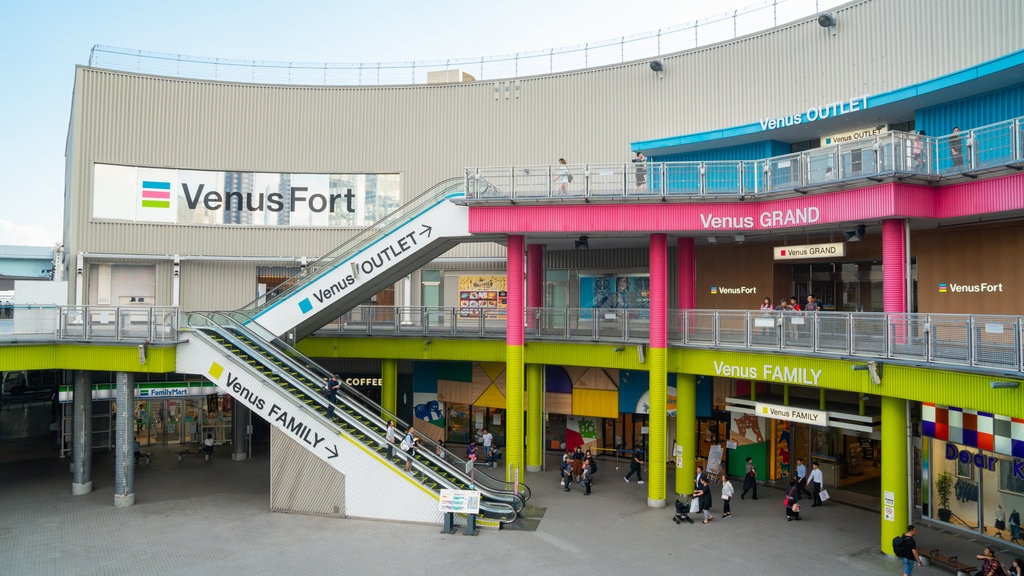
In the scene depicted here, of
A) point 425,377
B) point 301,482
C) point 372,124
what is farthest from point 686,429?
point 372,124

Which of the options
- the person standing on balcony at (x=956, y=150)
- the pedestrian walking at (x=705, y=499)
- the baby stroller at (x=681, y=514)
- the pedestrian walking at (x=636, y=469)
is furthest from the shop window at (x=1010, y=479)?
the pedestrian walking at (x=636, y=469)

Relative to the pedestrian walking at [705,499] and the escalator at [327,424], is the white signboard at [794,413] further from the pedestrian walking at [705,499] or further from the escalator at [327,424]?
the escalator at [327,424]

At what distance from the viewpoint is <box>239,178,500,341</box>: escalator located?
21.5 m

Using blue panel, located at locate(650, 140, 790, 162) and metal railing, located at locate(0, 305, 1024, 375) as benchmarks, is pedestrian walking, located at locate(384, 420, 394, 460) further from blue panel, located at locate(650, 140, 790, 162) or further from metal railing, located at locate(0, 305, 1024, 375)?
blue panel, located at locate(650, 140, 790, 162)

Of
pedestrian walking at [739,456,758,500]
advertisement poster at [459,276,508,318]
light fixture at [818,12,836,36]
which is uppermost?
light fixture at [818,12,836,36]

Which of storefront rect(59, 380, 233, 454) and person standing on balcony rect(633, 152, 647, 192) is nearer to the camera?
person standing on balcony rect(633, 152, 647, 192)

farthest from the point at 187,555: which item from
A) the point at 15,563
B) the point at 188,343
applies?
the point at 188,343

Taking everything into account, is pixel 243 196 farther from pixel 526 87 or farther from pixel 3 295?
pixel 3 295

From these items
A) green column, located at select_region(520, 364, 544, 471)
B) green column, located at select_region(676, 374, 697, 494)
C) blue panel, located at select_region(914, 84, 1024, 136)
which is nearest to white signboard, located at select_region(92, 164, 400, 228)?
green column, located at select_region(520, 364, 544, 471)

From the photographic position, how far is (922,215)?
54.2ft

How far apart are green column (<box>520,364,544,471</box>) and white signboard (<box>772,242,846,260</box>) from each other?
900cm

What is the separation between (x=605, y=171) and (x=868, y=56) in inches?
339

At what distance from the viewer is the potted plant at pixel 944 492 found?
1877cm

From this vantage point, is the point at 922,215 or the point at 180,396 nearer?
the point at 922,215
